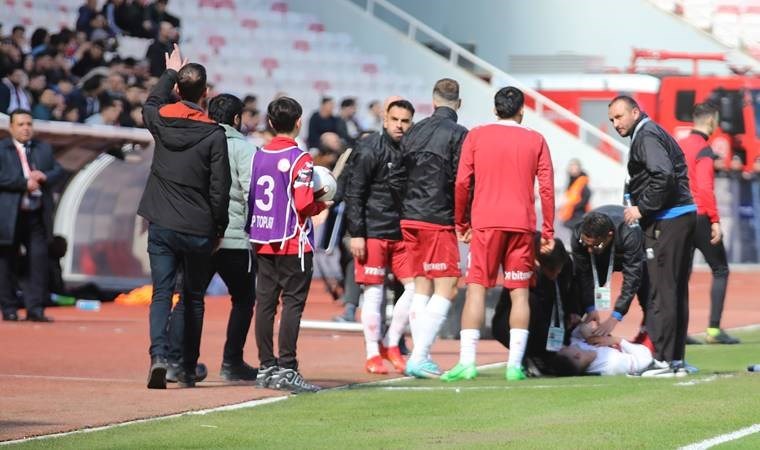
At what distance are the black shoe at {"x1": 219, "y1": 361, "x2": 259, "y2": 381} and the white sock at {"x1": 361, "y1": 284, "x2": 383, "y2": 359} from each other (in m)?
1.19

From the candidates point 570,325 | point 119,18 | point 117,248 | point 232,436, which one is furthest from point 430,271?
point 119,18

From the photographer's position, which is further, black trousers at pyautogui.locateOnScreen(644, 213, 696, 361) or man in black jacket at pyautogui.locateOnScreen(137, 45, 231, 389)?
black trousers at pyautogui.locateOnScreen(644, 213, 696, 361)

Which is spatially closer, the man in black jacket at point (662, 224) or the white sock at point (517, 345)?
the white sock at point (517, 345)

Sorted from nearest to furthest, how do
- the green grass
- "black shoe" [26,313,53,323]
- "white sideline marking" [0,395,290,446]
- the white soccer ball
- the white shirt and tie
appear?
1. the green grass
2. "white sideline marking" [0,395,290,446]
3. the white soccer ball
4. the white shirt and tie
5. "black shoe" [26,313,53,323]

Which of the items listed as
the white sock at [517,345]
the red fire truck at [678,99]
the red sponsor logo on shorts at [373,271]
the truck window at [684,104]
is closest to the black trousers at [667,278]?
the white sock at [517,345]

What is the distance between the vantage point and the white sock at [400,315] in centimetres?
1280

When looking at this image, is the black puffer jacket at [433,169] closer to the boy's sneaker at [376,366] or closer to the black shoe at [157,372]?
the boy's sneaker at [376,366]

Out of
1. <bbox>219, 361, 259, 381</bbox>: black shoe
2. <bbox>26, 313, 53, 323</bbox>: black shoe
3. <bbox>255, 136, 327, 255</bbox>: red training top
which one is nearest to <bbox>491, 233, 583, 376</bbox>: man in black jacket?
<bbox>255, 136, 327, 255</bbox>: red training top

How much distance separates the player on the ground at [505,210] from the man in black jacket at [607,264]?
478 millimetres

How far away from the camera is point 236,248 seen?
1158cm

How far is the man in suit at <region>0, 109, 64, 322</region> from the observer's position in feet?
55.2

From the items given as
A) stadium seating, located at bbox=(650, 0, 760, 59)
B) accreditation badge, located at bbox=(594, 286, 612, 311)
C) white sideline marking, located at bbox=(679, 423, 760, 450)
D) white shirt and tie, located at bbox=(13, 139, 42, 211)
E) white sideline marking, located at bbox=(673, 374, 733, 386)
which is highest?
stadium seating, located at bbox=(650, 0, 760, 59)

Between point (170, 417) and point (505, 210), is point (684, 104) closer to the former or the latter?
point (505, 210)

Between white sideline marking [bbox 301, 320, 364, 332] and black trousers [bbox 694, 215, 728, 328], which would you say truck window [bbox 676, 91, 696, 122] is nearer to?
white sideline marking [bbox 301, 320, 364, 332]
